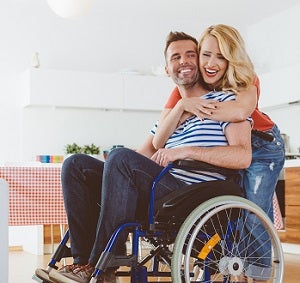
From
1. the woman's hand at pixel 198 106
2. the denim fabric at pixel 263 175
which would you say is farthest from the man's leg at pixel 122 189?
the denim fabric at pixel 263 175

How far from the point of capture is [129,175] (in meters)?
2.12

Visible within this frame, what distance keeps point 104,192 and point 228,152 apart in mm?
440

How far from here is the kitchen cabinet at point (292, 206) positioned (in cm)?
565

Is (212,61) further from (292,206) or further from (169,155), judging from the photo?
(292,206)

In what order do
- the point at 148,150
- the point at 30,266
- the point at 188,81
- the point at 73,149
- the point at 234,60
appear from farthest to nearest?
the point at 73,149 → the point at 30,266 → the point at 148,150 → the point at 188,81 → the point at 234,60

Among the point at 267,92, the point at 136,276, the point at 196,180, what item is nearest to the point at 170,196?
the point at 196,180

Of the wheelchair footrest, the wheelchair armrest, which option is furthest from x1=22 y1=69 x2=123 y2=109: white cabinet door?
the wheelchair footrest

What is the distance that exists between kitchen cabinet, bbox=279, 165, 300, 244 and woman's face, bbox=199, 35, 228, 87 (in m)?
3.40

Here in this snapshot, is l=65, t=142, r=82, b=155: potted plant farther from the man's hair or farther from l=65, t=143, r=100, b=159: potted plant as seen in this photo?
the man's hair

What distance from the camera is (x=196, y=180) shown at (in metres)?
2.26

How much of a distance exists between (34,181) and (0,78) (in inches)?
144

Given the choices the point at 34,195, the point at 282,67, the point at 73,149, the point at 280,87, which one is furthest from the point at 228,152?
the point at 282,67

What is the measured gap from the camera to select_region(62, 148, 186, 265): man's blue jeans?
2086 millimetres

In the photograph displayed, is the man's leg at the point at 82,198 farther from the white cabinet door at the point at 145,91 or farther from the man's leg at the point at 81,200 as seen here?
the white cabinet door at the point at 145,91
